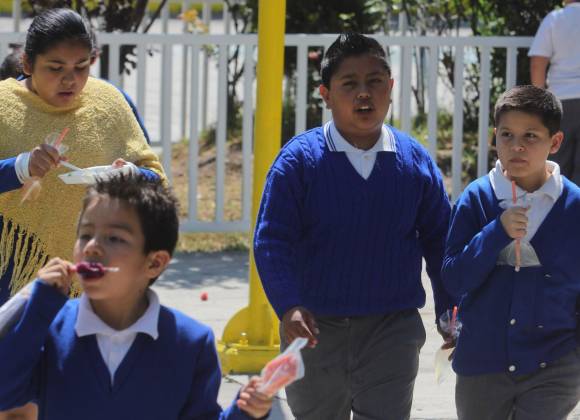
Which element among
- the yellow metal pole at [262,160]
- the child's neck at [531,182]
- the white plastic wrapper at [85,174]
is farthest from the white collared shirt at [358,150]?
the yellow metal pole at [262,160]

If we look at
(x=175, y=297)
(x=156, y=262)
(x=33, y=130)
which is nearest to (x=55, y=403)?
(x=156, y=262)

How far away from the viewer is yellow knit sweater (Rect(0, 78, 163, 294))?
431cm

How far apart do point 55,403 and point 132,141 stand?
153 centimetres

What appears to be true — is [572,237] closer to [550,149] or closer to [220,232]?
[550,149]

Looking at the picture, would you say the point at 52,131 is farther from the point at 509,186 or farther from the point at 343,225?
the point at 509,186

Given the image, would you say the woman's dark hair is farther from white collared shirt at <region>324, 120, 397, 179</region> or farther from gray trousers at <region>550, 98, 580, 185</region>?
gray trousers at <region>550, 98, 580, 185</region>

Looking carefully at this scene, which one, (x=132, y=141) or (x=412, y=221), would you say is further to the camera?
(x=132, y=141)

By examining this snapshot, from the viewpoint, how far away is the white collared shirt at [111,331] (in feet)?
10.0

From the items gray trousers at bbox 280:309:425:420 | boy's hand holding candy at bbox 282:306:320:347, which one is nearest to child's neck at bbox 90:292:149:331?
boy's hand holding candy at bbox 282:306:320:347

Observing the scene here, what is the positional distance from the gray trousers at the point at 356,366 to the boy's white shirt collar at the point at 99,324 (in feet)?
3.29

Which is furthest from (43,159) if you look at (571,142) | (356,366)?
(571,142)

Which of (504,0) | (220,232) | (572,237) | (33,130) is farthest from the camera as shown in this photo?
(504,0)

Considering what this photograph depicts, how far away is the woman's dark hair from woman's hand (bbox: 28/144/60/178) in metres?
0.40

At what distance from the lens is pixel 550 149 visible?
4.02 meters
